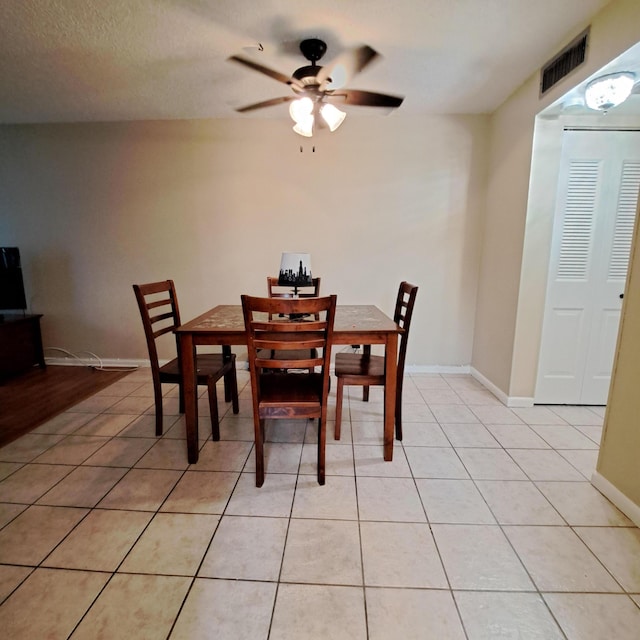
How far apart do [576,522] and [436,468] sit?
0.62 metres

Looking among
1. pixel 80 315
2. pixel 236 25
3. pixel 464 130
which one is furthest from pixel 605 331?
pixel 80 315

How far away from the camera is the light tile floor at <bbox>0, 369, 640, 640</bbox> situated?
1065 millimetres

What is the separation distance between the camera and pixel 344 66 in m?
1.96

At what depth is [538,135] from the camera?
90.7 inches

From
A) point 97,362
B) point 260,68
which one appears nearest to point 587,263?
point 260,68

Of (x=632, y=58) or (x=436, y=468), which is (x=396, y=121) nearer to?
(x=632, y=58)

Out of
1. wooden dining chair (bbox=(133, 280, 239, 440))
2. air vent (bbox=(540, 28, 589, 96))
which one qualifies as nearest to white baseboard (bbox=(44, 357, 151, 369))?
wooden dining chair (bbox=(133, 280, 239, 440))

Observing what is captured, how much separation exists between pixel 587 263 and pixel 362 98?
1983 mm

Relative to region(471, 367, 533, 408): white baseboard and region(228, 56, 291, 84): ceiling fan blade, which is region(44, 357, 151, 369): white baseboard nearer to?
region(228, 56, 291, 84): ceiling fan blade

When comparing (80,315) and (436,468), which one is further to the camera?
(80,315)

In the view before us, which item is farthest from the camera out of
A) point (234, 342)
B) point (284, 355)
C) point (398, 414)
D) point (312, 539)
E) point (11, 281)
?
point (11, 281)

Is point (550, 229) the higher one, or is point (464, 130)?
point (464, 130)

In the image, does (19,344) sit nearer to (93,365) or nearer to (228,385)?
(93,365)

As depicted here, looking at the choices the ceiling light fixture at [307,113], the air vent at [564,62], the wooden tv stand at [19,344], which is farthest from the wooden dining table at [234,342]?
the wooden tv stand at [19,344]
